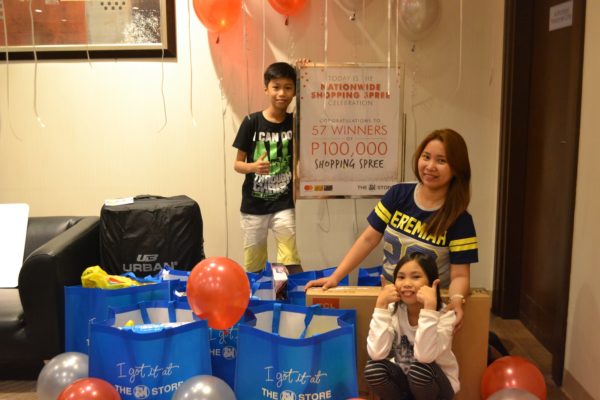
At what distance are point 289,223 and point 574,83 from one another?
1378 mm

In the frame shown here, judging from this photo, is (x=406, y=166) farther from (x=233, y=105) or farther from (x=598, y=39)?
(x=598, y=39)

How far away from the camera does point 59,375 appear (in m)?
2.07

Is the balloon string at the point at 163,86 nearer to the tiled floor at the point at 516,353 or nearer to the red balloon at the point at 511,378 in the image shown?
the tiled floor at the point at 516,353

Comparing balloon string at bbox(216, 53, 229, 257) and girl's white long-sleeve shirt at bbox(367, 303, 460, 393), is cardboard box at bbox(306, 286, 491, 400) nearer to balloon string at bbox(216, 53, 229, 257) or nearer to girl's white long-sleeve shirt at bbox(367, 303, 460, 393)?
girl's white long-sleeve shirt at bbox(367, 303, 460, 393)

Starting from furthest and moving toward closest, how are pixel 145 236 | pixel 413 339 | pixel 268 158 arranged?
pixel 268 158 < pixel 145 236 < pixel 413 339

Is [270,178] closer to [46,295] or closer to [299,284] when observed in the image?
[299,284]

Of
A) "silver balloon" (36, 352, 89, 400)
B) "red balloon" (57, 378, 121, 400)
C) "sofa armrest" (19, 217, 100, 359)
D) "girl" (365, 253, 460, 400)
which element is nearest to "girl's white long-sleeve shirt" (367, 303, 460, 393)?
"girl" (365, 253, 460, 400)

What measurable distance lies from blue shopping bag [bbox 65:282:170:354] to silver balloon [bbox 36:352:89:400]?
204 mm

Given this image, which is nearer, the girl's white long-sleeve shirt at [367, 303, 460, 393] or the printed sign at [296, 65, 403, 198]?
the girl's white long-sleeve shirt at [367, 303, 460, 393]

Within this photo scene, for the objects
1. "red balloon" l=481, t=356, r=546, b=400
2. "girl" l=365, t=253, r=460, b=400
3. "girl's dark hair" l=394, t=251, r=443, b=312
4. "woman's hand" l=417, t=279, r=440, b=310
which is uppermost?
"girl's dark hair" l=394, t=251, r=443, b=312

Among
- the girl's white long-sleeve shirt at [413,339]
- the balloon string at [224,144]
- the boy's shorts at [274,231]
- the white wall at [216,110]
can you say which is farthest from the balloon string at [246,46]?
the girl's white long-sleeve shirt at [413,339]

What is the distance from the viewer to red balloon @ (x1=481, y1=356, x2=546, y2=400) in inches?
79.5

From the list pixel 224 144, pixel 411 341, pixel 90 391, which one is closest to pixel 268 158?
pixel 224 144

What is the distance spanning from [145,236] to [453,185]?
4.56ft
